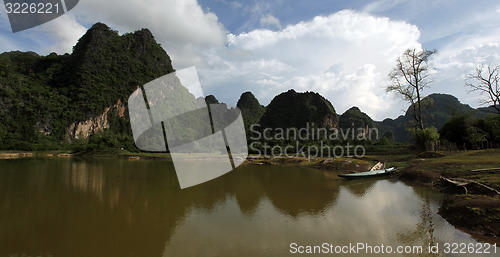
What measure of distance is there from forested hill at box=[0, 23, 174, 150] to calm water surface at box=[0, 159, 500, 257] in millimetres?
44937

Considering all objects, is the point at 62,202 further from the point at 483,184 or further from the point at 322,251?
the point at 483,184

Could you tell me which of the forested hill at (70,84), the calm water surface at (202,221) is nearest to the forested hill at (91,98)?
the forested hill at (70,84)

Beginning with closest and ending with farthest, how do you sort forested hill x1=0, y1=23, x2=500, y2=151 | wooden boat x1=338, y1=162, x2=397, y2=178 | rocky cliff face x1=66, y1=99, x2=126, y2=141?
wooden boat x1=338, y1=162, x2=397, y2=178
forested hill x1=0, y1=23, x2=500, y2=151
rocky cliff face x1=66, y1=99, x2=126, y2=141

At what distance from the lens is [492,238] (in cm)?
536

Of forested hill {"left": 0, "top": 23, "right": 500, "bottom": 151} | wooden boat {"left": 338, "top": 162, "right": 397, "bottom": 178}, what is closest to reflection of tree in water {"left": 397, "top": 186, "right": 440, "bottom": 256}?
wooden boat {"left": 338, "top": 162, "right": 397, "bottom": 178}

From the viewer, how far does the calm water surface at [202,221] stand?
5047mm

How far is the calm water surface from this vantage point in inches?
199

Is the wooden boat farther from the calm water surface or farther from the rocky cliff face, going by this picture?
the rocky cliff face

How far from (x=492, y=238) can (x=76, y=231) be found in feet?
32.4

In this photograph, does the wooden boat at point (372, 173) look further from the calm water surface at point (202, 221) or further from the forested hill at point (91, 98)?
the forested hill at point (91, 98)

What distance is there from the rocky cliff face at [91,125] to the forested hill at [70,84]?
36 centimetres

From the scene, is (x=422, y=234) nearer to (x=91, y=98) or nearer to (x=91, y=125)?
(x=91, y=125)

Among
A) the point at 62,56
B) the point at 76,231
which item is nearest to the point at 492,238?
the point at 76,231

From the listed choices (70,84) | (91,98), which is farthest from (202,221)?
(70,84)
